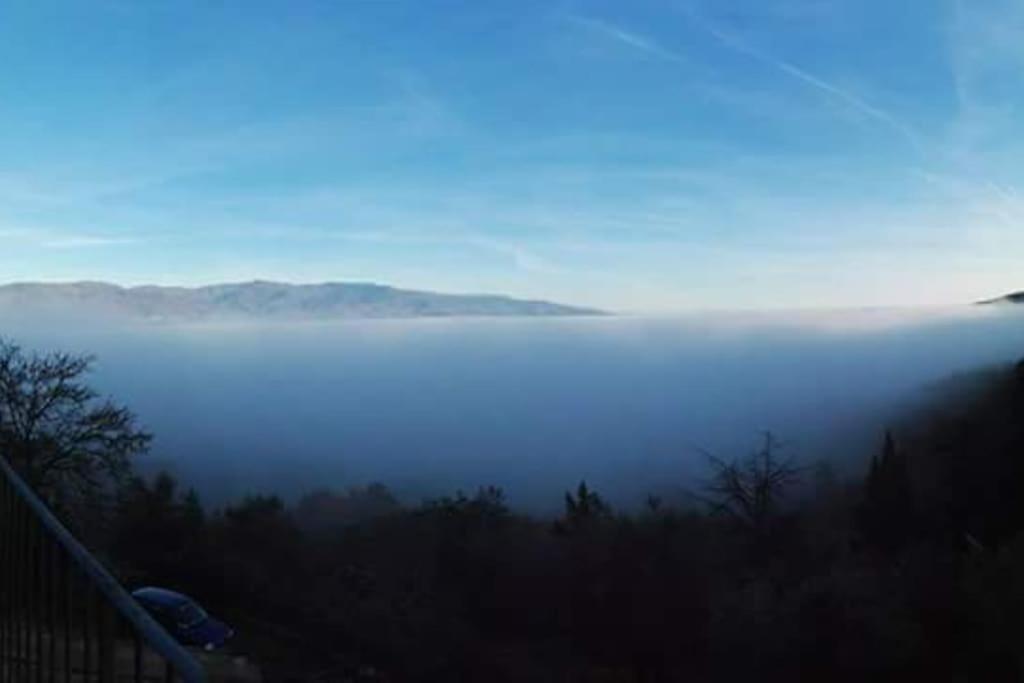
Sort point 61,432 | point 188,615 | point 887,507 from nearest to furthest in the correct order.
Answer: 1. point 188,615
2. point 61,432
3. point 887,507

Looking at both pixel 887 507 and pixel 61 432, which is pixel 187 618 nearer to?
pixel 61 432

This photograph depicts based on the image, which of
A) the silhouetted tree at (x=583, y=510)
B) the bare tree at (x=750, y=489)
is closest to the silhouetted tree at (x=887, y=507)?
the bare tree at (x=750, y=489)

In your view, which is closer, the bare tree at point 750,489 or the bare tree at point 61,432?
the bare tree at point 61,432

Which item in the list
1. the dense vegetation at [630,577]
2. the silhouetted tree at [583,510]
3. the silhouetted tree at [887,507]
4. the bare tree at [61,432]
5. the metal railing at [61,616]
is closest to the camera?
the metal railing at [61,616]

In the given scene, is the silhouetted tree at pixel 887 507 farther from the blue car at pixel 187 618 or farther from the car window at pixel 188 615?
the car window at pixel 188 615

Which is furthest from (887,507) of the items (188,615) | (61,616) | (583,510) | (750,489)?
(61,616)

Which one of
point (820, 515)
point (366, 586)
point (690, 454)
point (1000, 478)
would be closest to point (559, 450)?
point (690, 454)

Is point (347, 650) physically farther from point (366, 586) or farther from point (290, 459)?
point (290, 459)
